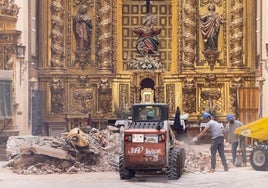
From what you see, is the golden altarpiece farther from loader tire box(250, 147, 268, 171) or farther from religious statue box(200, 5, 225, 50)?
loader tire box(250, 147, 268, 171)

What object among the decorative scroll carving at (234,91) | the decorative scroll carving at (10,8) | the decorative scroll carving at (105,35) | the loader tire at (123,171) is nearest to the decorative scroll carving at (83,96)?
the decorative scroll carving at (105,35)

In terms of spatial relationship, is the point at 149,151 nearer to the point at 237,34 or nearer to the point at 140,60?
the point at 140,60

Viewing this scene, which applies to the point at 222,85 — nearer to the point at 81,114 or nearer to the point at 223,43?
the point at 223,43

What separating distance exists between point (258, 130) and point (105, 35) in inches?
519

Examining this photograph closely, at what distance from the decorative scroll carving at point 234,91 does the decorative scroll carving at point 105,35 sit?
19.2 feet

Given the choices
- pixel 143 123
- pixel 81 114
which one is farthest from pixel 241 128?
pixel 81 114

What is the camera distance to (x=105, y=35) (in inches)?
1217

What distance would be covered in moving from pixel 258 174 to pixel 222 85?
43.8 ft

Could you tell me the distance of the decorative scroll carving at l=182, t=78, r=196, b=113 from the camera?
30.5 metres

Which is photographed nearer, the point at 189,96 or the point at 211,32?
the point at 189,96

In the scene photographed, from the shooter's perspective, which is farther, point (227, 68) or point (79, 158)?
point (227, 68)

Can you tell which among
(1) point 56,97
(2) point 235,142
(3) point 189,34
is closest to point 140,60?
(3) point 189,34

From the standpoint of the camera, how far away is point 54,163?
18.5m

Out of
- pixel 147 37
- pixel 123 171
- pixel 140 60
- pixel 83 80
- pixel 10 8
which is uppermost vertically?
pixel 10 8
